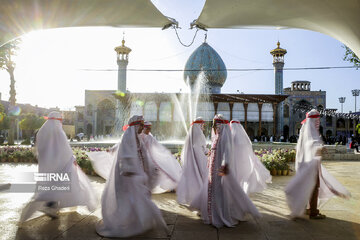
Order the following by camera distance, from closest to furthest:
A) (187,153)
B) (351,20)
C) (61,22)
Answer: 1. (351,20)
2. (187,153)
3. (61,22)

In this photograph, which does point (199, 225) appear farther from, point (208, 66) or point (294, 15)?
point (208, 66)

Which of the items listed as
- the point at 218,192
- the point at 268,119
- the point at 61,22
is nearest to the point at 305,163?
the point at 218,192

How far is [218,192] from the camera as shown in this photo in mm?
3850

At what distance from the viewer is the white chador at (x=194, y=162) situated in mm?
4949

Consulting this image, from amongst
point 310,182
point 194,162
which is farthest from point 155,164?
point 310,182

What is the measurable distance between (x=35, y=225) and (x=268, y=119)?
24.2 m

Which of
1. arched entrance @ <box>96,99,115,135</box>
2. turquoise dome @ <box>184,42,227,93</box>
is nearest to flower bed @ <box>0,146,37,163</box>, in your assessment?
turquoise dome @ <box>184,42,227,93</box>

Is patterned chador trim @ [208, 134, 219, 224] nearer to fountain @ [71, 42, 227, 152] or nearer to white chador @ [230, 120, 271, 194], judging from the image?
white chador @ [230, 120, 271, 194]

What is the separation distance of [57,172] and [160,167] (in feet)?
5.37

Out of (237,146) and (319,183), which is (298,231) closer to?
(319,183)

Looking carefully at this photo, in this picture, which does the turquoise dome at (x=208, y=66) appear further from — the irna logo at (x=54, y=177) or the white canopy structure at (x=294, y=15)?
the irna logo at (x=54, y=177)

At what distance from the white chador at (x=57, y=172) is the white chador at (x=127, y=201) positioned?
0.75 meters

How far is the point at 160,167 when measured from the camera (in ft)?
15.9

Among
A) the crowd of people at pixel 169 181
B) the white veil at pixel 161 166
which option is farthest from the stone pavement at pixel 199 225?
the white veil at pixel 161 166
